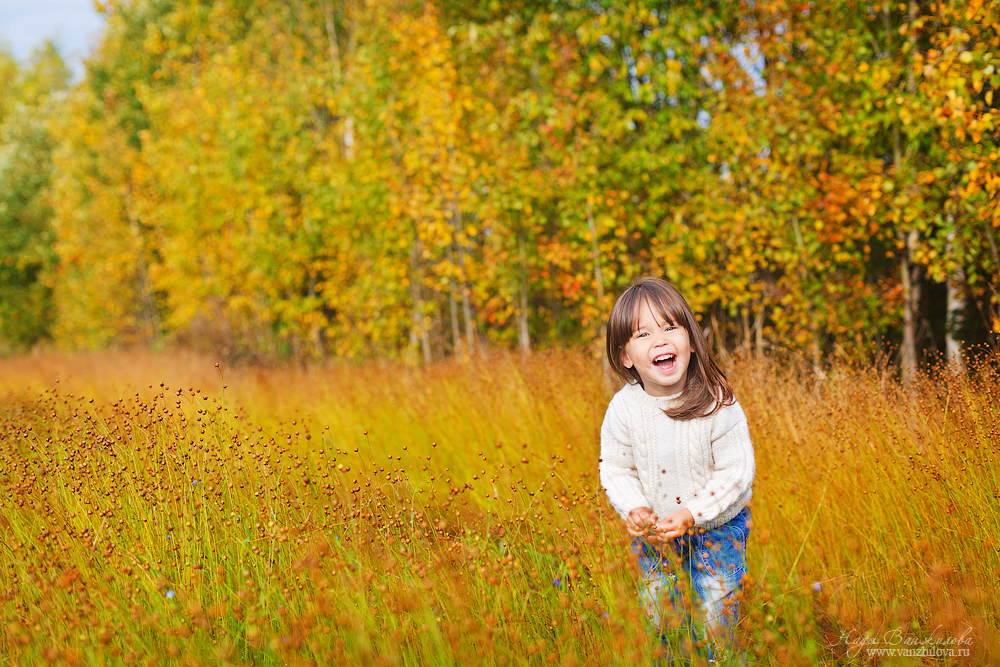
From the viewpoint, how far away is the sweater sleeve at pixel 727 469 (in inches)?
81.9

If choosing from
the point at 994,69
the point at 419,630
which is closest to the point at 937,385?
the point at 994,69

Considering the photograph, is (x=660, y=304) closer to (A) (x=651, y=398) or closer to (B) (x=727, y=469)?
(A) (x=651, y=398)

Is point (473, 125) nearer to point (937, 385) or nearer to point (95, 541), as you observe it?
point (937, 385)

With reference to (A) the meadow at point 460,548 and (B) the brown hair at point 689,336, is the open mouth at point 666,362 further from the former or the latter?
(A) the meadow at point 460,548

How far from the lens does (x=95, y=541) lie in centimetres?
233

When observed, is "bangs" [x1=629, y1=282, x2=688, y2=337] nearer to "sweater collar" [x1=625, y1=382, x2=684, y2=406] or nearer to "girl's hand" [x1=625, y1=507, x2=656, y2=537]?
"sweater collar" [x1=625, y1=382, x2=684, y2=406]

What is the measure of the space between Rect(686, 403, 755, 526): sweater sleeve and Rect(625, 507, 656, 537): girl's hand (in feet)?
0.46

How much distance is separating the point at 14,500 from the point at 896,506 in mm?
3655

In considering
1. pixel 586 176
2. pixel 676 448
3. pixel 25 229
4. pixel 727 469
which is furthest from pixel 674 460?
pixel 25 229

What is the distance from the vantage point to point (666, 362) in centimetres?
227

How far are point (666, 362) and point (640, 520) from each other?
55cm

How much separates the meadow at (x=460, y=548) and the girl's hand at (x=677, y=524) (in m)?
0.14

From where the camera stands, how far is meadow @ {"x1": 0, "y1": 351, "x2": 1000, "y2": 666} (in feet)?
6.27
